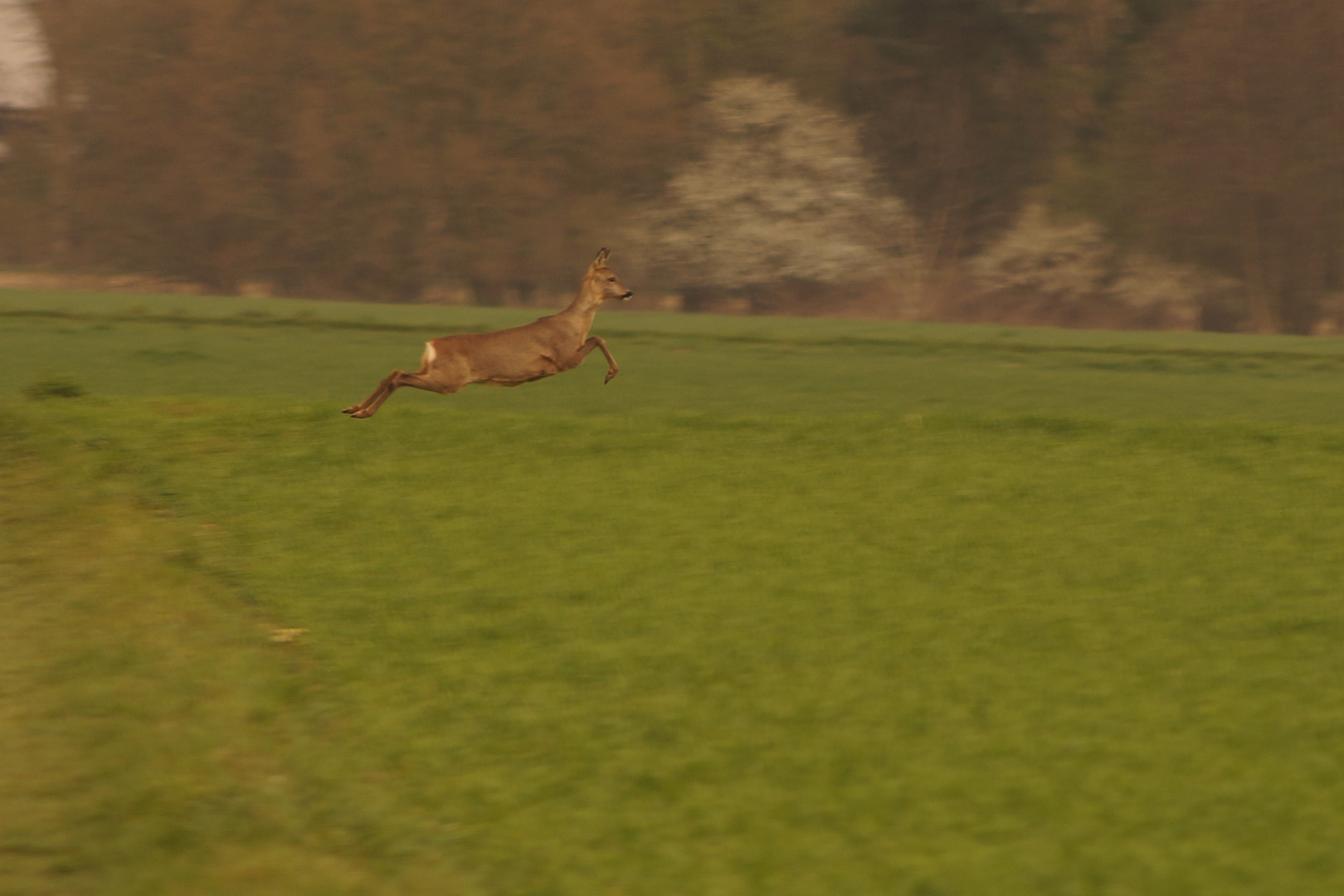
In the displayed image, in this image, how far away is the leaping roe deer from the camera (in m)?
11.6

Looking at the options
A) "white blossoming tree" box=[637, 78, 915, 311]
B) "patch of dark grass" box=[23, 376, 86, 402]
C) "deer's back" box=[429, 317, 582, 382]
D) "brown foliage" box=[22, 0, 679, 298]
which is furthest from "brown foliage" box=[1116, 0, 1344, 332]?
"deer's back" box=[429, 317, 582, 382]

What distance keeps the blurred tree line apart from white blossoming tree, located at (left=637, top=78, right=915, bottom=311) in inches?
38.3

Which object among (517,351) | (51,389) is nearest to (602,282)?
(517,351)

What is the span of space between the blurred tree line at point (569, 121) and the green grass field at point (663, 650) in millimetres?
45234

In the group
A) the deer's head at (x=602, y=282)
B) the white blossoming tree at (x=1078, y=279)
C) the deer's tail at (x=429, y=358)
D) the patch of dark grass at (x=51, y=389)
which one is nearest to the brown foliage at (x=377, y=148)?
the white blossoming tree at (x=1078, y=279)

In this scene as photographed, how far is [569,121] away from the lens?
61.5 m

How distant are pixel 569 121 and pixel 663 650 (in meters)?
54.3

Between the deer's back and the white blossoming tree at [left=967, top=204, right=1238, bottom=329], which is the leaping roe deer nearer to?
the deer's back

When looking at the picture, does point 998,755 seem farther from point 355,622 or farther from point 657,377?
point 657,377

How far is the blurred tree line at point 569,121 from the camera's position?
57500 mm

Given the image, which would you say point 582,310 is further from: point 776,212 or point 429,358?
point 776,212

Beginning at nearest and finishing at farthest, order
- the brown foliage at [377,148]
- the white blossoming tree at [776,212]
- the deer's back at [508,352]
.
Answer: the deer's back at [508,352] < the white blossoming tree at [776,212] < the brown foliage at [377,148]

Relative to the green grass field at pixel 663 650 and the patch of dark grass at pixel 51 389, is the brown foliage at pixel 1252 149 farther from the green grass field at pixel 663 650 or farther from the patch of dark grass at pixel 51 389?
the patch of dark grass at pixel 51 389

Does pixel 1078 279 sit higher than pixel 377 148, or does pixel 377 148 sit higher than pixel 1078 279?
pixel 377 148
